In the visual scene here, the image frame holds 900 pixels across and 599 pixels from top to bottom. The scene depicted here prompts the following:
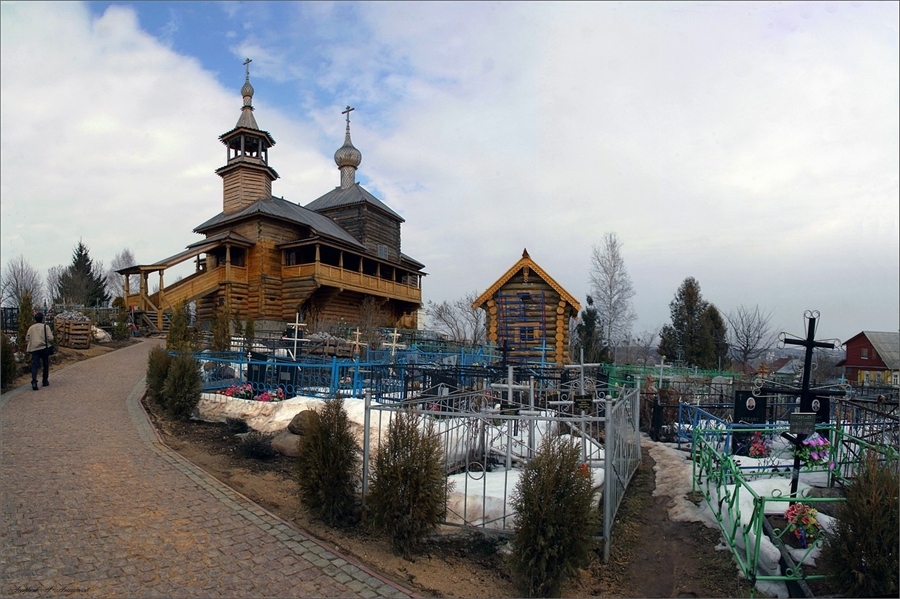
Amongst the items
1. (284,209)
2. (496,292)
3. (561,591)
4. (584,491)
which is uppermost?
(284,209)

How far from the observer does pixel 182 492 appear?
6223 millimetres

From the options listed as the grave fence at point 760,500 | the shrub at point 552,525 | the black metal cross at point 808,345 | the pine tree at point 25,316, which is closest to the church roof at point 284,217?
the pine tree at point 25,316

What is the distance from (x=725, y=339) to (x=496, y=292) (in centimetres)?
2783

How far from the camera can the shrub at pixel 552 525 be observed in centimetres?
446

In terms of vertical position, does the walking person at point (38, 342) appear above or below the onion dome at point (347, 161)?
below

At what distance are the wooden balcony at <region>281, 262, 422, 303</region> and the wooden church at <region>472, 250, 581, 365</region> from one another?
11470mm

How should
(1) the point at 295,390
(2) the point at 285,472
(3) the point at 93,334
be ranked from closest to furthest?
(2) the point at 285,472 → (1) the point at 295,390 → (3) the point at 93,334

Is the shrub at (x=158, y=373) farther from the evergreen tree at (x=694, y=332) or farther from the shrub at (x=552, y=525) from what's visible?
the evergreen tree at (x=694, y=332)

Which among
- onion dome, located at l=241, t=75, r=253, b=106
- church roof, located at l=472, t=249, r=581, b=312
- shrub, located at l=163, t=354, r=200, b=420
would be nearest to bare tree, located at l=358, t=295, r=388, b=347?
church roof, located at l=472, t=249, r=581, b=312

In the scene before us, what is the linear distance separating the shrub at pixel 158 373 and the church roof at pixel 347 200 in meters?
25.4

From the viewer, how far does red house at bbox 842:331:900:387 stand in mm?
14492

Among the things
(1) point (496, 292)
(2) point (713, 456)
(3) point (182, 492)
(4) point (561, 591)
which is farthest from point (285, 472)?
(1) point (496, 292)

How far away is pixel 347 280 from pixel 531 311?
547 inches

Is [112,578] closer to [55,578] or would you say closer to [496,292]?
[55,578]
